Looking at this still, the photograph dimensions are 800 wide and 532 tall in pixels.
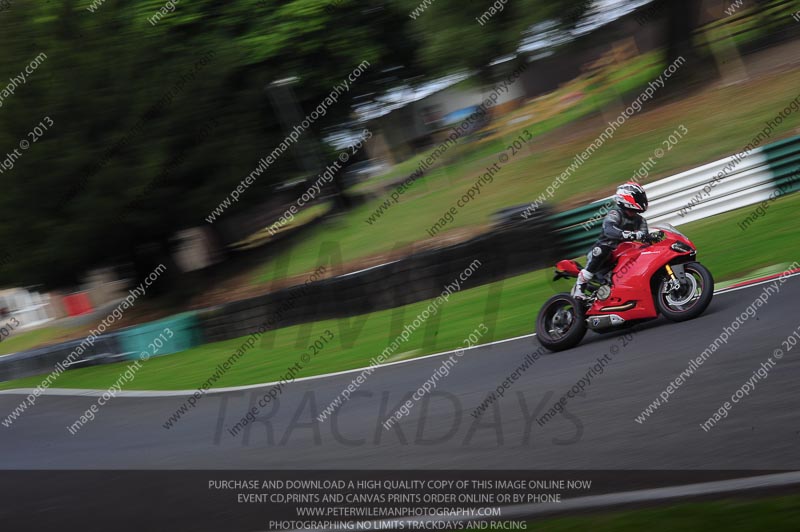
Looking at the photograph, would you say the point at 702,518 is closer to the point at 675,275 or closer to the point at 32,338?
the point at 675,275

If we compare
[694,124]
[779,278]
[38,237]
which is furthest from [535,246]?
[38,237]

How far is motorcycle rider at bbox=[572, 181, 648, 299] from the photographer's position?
9469 mm

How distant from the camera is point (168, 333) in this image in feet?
66.3

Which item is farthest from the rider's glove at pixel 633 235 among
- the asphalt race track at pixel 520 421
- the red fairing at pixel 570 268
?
the asphalt race track at pixel 520 421

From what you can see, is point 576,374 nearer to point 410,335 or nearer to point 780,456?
point 780,456

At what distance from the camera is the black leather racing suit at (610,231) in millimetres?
9500

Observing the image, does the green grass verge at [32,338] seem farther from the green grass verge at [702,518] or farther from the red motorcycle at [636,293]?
the green grass verge at [702,518]

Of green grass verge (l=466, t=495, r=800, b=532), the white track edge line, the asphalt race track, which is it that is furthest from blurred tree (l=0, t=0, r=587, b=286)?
green grass verge (l=466, t=495, r=800, b=532)

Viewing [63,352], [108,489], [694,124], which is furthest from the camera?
[63,352]

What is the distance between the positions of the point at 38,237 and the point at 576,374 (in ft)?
63.9

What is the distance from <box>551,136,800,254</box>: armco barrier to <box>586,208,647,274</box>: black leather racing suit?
216 inches

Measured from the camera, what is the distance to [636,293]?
30.1 feet

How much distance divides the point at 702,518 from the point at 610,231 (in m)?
5.58

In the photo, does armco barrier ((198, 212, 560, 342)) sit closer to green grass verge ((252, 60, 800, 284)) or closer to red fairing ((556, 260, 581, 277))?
green grass verge ((252, 60, 800, 284))
